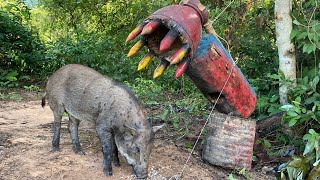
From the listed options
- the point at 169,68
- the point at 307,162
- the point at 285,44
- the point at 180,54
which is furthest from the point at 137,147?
the point at 169,68

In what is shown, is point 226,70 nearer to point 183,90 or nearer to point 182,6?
point 182,6

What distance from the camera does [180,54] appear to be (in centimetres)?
390

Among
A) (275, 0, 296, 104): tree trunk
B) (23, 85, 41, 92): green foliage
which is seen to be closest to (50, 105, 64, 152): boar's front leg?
(275, 0, 296, 104): tree trunk

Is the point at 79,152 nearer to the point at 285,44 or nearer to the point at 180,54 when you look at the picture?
the point at 180,54

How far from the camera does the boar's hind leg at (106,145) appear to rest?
4609 millimetres

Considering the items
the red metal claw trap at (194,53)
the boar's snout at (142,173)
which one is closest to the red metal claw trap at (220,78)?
the red metal claw trap at (194,53)

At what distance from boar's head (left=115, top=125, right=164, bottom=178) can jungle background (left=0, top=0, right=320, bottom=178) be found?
94 centimetres

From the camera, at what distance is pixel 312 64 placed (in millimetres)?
5887

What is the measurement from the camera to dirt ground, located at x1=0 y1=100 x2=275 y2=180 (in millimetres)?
4578

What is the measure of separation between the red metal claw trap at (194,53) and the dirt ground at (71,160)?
0.71 meters

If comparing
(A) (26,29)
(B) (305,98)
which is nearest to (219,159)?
(B) (305,98)

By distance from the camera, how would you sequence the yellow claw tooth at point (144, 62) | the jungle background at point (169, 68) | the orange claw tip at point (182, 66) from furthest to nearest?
the jungle background at point (169, 68) → the yellow claw tooth at point (144, 62) → the orange claw tip at point (182, 66)

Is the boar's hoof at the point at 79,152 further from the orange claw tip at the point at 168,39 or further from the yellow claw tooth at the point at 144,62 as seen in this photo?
the orange claw tip at the point at 168,39

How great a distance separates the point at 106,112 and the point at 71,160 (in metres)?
0.64
